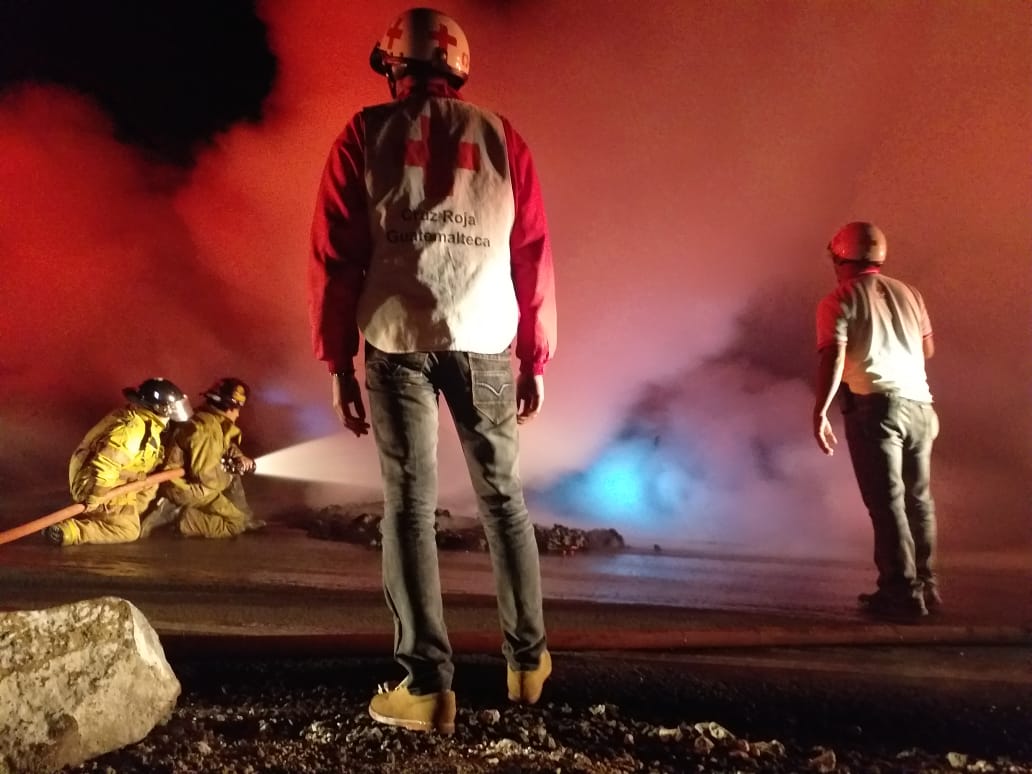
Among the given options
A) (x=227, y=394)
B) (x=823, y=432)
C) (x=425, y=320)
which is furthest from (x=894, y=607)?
(x=227, y=394)

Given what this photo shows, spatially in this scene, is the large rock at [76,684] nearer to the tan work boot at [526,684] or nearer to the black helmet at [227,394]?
the tan work boot at [526,684]

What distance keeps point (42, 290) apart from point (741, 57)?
317cm

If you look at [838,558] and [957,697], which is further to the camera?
[838,558]

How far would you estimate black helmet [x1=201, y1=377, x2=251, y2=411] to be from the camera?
357 cm

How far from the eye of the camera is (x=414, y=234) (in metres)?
2.09

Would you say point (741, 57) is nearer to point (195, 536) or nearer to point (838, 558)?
point (838, 558)

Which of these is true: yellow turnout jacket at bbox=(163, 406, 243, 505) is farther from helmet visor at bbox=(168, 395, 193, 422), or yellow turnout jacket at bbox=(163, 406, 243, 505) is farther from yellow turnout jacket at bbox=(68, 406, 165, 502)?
yellow turnout jacket at bbox=(68, 406, 165, 502)

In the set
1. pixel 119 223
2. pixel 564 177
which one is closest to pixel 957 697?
pixel 564 177

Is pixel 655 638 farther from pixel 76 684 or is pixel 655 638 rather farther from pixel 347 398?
pixel 76 684

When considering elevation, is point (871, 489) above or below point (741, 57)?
below

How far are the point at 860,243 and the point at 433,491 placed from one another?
1.94 meters

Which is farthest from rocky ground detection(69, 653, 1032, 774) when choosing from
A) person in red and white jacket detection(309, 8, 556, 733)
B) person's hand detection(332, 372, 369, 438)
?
person's hand detection(332, 372, 369, 438)

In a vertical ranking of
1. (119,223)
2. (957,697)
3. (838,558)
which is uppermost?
(119,223)

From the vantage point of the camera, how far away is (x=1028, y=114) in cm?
291
